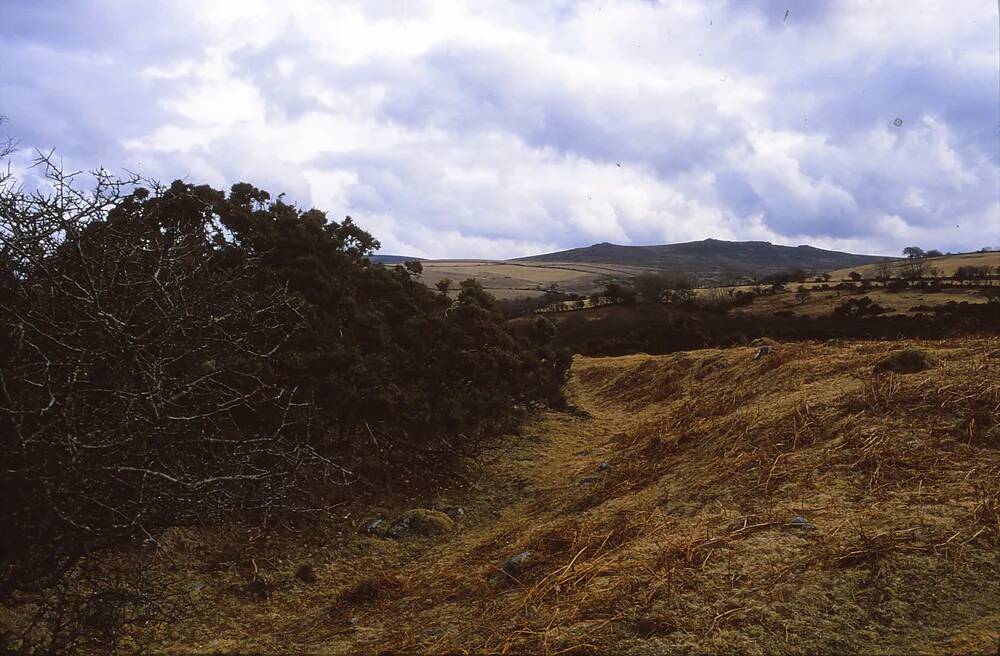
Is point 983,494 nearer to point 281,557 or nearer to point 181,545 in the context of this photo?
point 281,557

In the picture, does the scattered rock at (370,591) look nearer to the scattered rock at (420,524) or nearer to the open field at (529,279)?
the scattered rock at (420,524)

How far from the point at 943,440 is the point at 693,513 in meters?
1.96

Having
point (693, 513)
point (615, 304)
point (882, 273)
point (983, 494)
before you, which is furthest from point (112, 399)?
point (882, 273)

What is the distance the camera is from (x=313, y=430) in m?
5.69

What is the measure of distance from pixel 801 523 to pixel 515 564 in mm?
1830

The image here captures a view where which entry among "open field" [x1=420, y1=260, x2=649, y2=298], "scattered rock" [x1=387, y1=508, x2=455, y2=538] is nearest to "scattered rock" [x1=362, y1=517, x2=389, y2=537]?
"scattered rock" [x1=387, y1=508, x2=455, y2=538]

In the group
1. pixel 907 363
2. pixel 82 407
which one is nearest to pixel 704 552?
pixel 82 407

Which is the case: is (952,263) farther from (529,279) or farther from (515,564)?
(515,564)

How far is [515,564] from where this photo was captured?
4.09m

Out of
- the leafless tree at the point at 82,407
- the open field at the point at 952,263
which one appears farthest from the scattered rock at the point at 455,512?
the open field at the point at 952,263

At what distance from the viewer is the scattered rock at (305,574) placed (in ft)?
15.0

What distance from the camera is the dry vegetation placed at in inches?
112

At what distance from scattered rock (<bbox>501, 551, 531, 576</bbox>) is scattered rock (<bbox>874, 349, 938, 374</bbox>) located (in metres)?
4.60

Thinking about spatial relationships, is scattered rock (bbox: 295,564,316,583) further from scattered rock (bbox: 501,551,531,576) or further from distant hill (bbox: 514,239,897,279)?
distant hill (bbox: 514,239,897,279)
